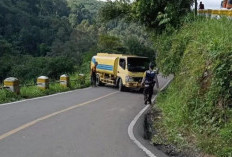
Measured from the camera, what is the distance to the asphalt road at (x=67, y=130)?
6.98 m

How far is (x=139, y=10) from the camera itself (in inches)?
780

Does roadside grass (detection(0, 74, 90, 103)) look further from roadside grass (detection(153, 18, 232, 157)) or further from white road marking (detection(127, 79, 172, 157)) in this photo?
roadside grass (detection(153, 18, 232, 157))

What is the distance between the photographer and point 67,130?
8.88 m

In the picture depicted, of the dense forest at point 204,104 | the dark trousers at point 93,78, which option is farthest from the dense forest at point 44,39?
the dense forest at point 204,104

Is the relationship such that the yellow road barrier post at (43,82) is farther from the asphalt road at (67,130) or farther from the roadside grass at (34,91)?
the asphalt road at (67,130)

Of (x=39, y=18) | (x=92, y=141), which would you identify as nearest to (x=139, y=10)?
(x=92, y=141)

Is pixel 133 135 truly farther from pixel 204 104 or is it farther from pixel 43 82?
pixel 43 82

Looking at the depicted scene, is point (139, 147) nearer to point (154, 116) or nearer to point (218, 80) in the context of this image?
point (218, 80)

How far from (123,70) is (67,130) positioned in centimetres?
1232

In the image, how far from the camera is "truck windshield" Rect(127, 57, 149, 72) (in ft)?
67.6

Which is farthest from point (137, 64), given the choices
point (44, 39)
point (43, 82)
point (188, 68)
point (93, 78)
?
point (44, 39)

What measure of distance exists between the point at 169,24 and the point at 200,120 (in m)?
10.1

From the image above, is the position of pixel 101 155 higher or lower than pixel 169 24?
lower

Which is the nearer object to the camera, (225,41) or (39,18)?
(225,41)
